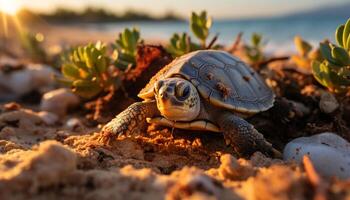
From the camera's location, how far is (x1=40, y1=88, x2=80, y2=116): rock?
3947 millimetres

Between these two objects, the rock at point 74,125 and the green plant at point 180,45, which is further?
the green plant at point 180,45

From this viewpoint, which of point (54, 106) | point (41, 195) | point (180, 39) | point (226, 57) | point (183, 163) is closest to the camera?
point (41, 195)

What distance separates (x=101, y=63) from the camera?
3236 mm

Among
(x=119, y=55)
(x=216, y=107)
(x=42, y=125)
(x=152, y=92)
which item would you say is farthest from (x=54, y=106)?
(x=216, y=107)

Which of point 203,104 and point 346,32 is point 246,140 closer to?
point 203,104

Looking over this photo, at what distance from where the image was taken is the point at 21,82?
4770 millimetres

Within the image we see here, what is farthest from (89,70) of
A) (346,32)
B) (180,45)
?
(346,32)

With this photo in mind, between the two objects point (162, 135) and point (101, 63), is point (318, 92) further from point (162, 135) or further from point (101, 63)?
point (101, 63)

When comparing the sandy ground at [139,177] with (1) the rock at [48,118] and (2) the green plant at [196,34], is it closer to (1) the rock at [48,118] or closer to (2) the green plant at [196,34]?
(1) the rock at [48,118]

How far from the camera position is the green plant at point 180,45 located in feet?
11.4

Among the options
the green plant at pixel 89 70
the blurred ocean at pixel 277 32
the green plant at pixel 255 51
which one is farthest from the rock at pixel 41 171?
the blurred ocean at pixel 277 32

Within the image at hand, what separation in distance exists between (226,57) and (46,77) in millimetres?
2674

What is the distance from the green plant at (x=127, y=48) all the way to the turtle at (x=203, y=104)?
2.44 ft

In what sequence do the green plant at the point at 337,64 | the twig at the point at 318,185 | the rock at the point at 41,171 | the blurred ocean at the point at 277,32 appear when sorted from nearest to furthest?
the twig at the point at 318,185 → the rock at the point at 41,171 → the green plant at the point at 337,64 → the blurred ocean at the point at 277,32
